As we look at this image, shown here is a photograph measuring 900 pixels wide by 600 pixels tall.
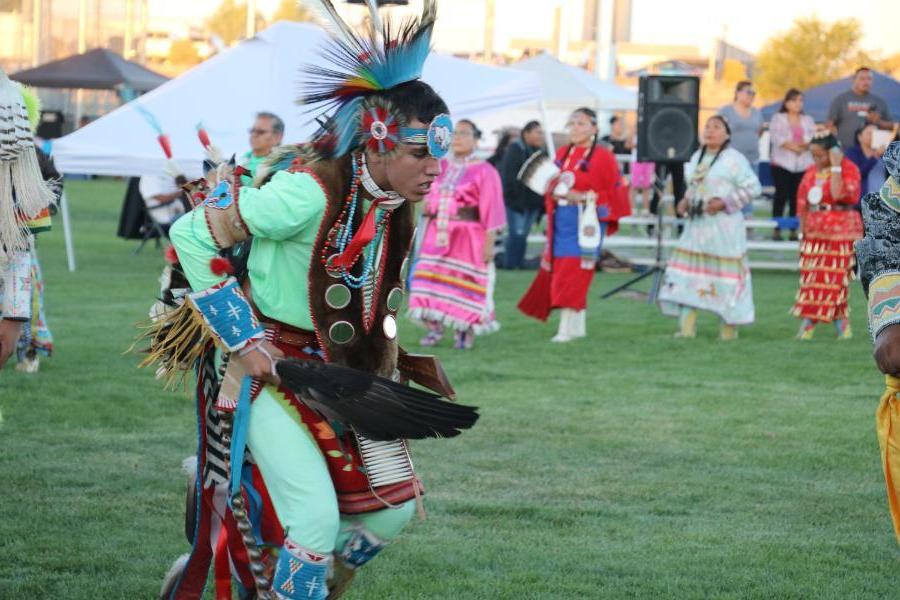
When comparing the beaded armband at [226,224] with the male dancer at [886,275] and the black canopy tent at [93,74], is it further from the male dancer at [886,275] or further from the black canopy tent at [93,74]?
the black canopy tent at [93,74]

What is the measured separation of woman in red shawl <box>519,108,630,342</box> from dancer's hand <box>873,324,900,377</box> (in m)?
7.96

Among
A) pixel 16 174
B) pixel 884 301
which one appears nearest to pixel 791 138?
pixel 16 174

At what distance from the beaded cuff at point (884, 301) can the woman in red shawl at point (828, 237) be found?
8.49 m

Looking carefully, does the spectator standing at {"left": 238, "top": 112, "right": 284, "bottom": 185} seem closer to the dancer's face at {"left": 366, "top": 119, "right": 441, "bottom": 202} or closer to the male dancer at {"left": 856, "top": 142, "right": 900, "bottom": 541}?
the dancer's face at {"left": 366, "top": 119, "right": 441, "bottom": 202}

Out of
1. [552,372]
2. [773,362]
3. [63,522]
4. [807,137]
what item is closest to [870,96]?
[807,137]

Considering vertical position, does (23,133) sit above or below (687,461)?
above

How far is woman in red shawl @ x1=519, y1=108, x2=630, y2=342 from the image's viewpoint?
37.0 feet

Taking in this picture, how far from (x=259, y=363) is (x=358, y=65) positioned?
33.2 inches

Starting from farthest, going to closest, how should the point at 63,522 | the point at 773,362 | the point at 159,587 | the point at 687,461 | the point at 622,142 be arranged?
1. the point at 622,142
2. the point at 773,362
3. the point at 687,461
4. the point at 63,522
5. the point at 159,587

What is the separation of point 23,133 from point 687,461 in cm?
381

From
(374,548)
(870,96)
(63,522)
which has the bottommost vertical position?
(63,522)

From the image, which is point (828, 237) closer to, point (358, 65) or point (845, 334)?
point (845, 334)

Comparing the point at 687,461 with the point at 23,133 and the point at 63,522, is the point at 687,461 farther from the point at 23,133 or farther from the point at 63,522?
the point at 23,133

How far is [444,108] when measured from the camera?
3.77m
